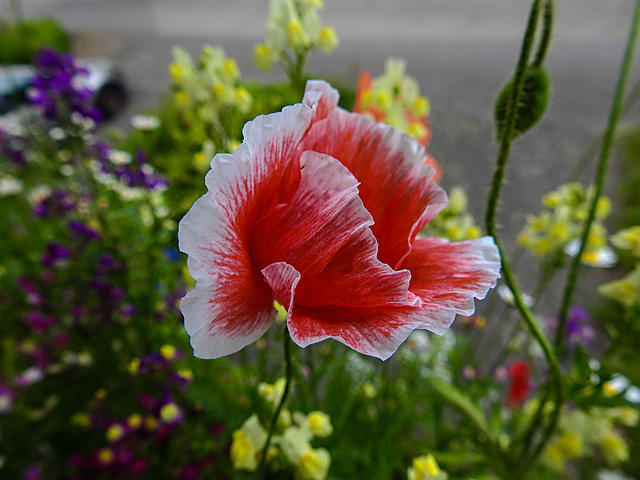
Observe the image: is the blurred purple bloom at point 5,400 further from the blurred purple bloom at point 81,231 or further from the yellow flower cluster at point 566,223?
the yellow flower cluster at point 566,223

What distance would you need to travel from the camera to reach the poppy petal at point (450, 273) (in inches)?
10.7

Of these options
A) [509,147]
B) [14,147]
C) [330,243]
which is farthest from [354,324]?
[14,147]

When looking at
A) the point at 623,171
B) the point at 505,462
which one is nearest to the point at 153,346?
the point at 505,462

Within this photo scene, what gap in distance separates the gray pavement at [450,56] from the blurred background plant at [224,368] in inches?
51.1

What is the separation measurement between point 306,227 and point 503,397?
1443mm

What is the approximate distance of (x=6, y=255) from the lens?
1339 millimetres

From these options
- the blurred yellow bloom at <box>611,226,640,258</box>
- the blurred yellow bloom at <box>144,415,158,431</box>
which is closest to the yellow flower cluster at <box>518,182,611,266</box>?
the blurred yellow bloom at <box>611,226,640,258</box>

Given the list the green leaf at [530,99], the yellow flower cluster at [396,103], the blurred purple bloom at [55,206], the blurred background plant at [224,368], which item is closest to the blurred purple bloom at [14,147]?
the blurred background plant at [224,368]

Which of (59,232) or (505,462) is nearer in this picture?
(505,462)

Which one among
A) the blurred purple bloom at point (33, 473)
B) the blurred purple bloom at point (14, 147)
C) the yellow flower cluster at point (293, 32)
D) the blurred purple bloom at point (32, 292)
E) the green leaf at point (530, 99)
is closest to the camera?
the green leaf at point (530, 99)

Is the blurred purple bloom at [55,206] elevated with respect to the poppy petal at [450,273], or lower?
lower

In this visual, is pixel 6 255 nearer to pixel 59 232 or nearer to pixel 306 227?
pixel 59 232

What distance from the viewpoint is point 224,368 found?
3.30 feet

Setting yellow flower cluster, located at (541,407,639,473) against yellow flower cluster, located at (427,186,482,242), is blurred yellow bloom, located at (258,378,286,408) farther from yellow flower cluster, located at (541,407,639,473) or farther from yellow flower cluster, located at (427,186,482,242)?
yellow flower cluster, located at (541,407,639,473)
